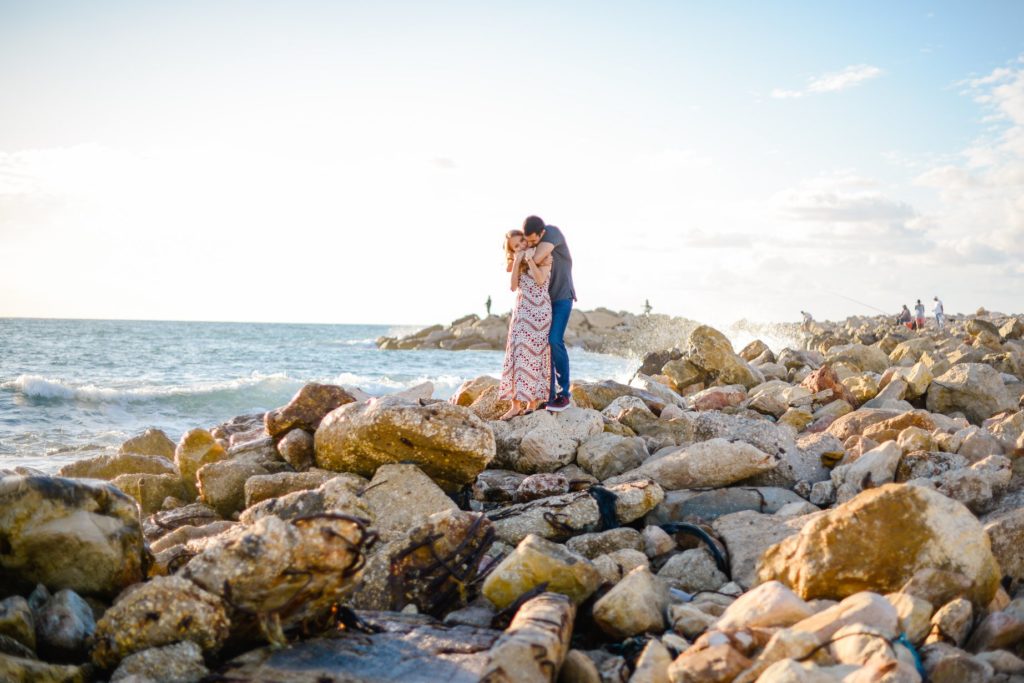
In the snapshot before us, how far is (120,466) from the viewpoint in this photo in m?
6.65

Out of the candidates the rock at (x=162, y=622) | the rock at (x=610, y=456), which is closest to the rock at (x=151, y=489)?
the rock at (x=610, y=456)

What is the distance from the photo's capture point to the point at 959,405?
339 inches

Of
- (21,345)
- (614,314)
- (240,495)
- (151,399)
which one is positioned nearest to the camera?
(240,495)

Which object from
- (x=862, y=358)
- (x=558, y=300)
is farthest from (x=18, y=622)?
(x=862, y=358)

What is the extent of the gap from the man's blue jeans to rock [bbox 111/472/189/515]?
127 inches

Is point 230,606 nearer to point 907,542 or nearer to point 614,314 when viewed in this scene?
point 907,542

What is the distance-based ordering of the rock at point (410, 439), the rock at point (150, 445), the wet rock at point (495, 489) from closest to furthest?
1. the rock at point (410, 439)
2. the wet rock at point (495, 489)
3. the rock at point (150, 445)

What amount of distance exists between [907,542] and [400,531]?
7.74 ft

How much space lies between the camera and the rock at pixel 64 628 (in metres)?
2.93

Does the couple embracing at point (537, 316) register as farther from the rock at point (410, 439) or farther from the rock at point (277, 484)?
the rock at point (277, 484)

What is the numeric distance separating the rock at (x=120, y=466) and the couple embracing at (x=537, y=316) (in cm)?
300

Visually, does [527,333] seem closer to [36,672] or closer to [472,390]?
[472,390]

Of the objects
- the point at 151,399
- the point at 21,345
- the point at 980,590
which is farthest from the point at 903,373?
the point at 21,345

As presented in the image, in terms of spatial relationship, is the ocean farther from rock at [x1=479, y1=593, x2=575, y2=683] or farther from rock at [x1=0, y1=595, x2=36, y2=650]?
rock at [x1=479, y1=593, x2=575, y2=683]
